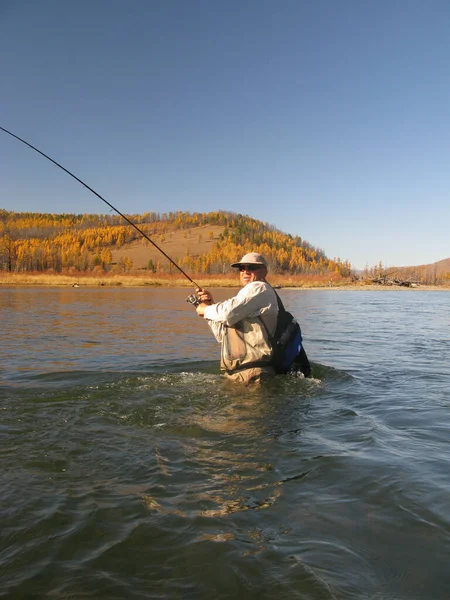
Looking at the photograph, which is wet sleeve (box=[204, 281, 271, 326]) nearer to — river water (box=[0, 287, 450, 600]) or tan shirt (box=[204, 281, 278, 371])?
tan shirt (box=[204, 281, 278, 371])

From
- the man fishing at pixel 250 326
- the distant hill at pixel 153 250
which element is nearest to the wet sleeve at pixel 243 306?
the man fishing at pixel 250 326

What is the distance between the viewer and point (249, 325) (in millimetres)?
6770

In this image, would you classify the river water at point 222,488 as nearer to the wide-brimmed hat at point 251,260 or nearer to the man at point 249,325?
the man at point 249,325

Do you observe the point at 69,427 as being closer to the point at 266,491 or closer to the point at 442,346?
the point at 266,491

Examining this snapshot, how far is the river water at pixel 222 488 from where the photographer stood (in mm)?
2395

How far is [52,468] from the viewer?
3791mm

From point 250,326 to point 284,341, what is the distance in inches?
24.3

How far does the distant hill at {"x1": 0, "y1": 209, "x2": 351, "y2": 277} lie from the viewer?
134m

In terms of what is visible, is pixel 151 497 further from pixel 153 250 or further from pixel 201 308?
pixel 153 250

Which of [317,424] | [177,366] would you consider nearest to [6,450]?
[317,424]

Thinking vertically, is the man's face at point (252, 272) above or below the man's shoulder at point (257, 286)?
above

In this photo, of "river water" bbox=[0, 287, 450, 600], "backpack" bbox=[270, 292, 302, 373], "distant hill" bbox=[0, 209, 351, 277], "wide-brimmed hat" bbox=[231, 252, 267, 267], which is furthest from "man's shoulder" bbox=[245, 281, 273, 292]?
"distant hill" bbox=[0, 209, 351, 277]

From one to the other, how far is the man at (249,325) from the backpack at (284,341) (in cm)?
9

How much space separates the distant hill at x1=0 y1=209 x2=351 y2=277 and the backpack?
399 feet
